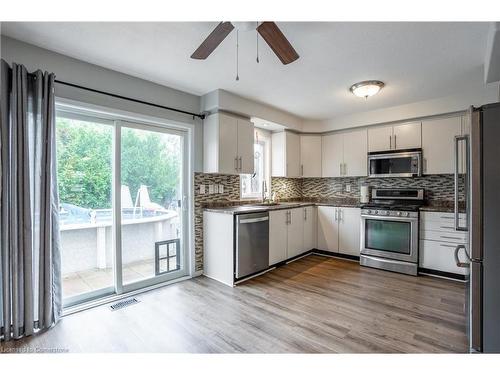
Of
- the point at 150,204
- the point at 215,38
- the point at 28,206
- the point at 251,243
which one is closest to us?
the point at 215,38

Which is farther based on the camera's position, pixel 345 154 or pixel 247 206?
pixel 345 154

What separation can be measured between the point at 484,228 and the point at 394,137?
2613 millimetres

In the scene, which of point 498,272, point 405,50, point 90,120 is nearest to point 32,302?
point 90,120

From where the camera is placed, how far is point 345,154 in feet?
14.6

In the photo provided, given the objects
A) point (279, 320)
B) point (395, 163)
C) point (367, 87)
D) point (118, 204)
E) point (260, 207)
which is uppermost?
point (367, 87)

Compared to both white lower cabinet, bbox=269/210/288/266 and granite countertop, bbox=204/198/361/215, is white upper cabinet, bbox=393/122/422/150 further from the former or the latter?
white lower cabinet, bbox=269/210/288/266

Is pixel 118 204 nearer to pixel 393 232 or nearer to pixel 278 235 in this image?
pixel 278 235

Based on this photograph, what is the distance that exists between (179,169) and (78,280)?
1650 millimetres

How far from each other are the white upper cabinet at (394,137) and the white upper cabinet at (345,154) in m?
0.14

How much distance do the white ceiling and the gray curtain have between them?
47cm

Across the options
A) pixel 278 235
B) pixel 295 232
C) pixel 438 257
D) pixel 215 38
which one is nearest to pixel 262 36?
pixel 215 38

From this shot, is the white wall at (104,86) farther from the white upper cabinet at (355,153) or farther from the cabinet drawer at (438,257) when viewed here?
the cabinet drawer at (438,257)

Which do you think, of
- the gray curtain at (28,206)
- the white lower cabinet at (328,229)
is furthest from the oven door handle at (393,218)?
the gray curtain at (28,206)

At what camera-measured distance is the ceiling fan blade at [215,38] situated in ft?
5.44
